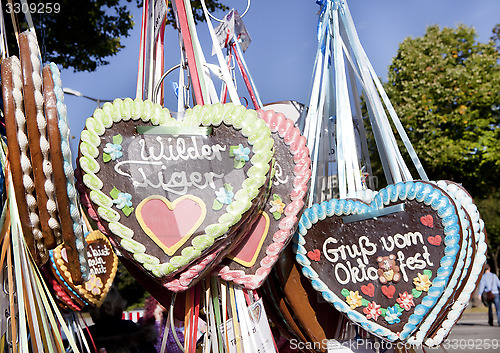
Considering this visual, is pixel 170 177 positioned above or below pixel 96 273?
above

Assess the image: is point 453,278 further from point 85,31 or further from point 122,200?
point 85,31

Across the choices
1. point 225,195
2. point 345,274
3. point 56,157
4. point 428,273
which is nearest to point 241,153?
point 225,195

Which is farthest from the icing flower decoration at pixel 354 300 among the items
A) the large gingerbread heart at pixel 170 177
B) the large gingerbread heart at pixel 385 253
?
the large gingerbread heart at pixel 170 177

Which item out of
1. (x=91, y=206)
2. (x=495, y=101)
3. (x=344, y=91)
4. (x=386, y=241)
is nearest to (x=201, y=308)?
(x=91, y=206)

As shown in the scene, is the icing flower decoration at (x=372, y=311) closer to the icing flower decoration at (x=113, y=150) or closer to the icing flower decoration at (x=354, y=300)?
the icing flower decoration at (x=354, y=300)

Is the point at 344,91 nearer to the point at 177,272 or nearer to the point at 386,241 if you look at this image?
the point at 386,241

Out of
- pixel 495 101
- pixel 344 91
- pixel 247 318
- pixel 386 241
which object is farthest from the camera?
pixel 495 101

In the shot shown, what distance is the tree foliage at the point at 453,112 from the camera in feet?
27.5

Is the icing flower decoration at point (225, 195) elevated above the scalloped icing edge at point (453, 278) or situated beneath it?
elevated above

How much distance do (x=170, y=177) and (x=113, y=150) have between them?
0.16 meters

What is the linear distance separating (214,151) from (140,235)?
0.96 feet

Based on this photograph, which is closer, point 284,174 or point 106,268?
point 284,174

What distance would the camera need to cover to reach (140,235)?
1.16 metres

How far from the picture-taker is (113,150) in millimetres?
1155
